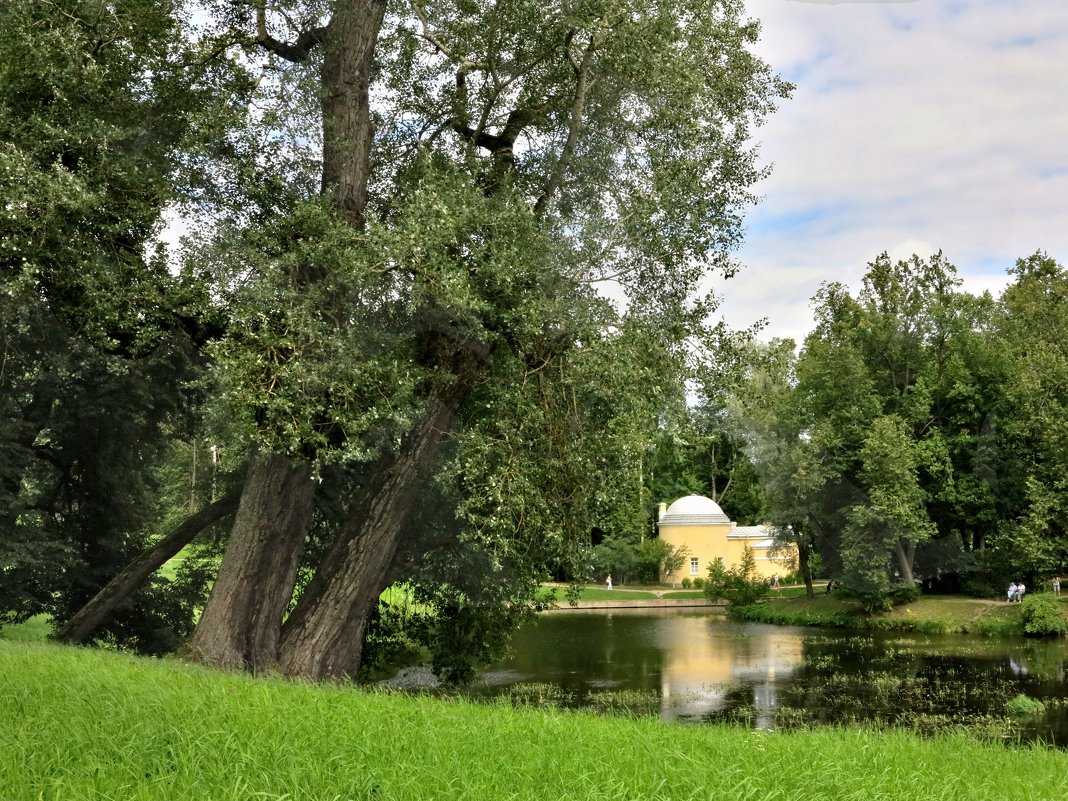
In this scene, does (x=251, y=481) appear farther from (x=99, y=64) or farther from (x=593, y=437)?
(x=99, y=64)

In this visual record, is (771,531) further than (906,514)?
Yes

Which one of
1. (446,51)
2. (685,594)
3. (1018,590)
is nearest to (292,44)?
(446,51)

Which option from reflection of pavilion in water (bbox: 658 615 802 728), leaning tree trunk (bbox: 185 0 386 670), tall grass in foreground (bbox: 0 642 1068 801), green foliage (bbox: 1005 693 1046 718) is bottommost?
reflection of pavilion in water (bbox: 658 615 802 728)

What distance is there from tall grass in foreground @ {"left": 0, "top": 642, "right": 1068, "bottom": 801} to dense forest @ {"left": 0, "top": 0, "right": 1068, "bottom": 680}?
3520 mm

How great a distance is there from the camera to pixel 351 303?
10641mm

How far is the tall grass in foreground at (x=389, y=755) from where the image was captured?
14.8ft

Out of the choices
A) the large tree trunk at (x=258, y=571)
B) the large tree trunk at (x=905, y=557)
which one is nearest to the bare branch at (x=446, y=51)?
the large tree trunk at (x=258, y=571)

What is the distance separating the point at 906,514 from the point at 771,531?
890cm

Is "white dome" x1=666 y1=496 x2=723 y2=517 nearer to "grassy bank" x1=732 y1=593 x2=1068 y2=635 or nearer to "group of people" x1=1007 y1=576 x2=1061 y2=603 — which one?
"grassy bank" x1=732 y1=593 x2=1068 y2=635

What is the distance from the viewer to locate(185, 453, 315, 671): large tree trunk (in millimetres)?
11211

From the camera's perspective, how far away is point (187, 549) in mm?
17016

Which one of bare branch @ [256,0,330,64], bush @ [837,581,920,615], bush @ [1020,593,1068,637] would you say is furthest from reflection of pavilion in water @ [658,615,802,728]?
bare branch @ [256,0,330,64]

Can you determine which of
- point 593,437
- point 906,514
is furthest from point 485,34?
point 906,514

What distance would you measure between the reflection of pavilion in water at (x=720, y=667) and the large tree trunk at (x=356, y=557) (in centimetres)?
700
